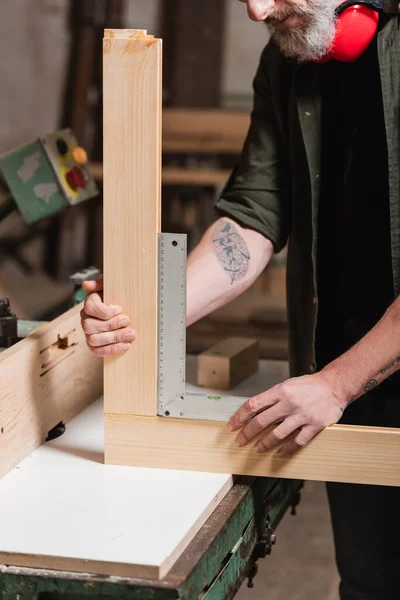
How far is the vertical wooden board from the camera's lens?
1485 mm

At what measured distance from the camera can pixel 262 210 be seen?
1.97 meters

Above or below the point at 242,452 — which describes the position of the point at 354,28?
above

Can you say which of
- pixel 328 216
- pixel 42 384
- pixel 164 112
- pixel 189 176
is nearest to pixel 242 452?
pixel 42 384

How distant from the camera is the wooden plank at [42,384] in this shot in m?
1.56

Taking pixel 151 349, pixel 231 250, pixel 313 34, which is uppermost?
pixel 313 34

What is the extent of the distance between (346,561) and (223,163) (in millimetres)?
4148

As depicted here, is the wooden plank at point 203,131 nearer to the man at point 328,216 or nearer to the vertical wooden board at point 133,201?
the man at point 328,216

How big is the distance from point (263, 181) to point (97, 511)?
911 millimetres

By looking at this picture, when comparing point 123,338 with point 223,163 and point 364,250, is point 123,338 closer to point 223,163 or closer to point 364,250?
point 364,250

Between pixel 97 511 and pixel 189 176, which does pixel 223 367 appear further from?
pixel 189 176

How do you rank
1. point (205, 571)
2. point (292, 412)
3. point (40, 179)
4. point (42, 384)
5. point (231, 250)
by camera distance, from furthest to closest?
point (40, 179) < point (231, 250) < point (42, 384) < point (292, 412) < point (205, 571)

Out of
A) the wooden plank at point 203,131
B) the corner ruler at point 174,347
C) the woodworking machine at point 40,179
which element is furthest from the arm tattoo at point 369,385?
the wooden plank at point 203,131

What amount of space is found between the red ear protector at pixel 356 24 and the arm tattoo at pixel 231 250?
1.41 ft

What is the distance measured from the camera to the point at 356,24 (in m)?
1.73
